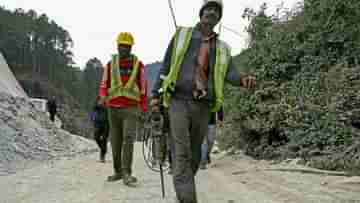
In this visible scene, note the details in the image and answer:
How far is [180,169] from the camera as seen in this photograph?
14.1 feet

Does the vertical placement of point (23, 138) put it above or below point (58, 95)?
below

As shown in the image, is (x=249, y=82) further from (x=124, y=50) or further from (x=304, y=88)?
(x=304, y=88)

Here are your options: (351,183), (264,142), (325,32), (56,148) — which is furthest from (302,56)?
(56,148)

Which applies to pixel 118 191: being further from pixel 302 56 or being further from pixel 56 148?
pixel 56 148

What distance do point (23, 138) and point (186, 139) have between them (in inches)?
443

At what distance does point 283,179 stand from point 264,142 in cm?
393

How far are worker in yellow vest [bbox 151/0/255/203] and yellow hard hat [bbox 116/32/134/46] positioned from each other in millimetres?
2431

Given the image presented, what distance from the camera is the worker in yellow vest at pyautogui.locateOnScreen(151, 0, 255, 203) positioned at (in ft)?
14.2

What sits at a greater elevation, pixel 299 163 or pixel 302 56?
pixel 302 56

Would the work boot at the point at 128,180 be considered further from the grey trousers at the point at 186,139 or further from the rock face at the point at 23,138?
the rock face at the point at 23,138

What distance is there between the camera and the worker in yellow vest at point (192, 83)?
4.34m

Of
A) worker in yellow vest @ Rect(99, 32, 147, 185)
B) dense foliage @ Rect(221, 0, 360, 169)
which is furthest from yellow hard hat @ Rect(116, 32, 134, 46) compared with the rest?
dense foliage @ Rect(221, 0, 360, 169)

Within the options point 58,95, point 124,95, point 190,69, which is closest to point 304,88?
point 124,95

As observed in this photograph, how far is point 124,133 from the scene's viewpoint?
692cm
